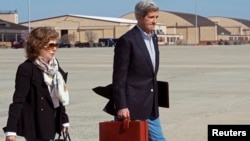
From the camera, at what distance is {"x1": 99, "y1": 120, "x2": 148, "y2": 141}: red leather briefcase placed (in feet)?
16.5

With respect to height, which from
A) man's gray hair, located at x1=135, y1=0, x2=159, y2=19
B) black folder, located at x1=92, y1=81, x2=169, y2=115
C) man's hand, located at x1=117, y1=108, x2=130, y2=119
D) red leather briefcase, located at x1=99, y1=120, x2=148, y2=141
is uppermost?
man's gray hair, located at x1=135, y1=0, x2=159, y2=19

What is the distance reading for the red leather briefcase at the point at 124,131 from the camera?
16.5ft

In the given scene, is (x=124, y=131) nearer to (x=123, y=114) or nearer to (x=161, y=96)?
(x=123, y=114)

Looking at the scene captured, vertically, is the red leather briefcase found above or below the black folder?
below

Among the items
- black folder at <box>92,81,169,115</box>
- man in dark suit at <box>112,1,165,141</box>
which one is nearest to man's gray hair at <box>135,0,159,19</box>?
man in dark suit at <box>112,1,165,141</box>

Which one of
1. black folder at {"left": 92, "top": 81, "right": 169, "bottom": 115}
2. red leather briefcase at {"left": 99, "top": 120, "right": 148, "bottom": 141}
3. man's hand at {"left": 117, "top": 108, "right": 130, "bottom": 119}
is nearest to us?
red leather briefcase at {"left": 99, "top": 120, "right": 148, "bottom": 141}

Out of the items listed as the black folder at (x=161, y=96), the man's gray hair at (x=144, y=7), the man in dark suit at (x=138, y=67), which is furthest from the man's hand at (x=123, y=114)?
the man's gray hair at (x=144, y=7)

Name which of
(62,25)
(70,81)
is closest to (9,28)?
(62,25)

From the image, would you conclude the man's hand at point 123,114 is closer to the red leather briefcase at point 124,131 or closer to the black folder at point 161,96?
the red leather briefcase at point 124,131

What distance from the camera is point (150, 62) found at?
532 cm

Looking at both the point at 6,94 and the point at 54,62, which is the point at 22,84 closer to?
the point at 54,62

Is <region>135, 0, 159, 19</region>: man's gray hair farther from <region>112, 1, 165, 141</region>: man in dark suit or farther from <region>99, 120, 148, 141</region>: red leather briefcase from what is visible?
<region>99, 120, 148, 141</region>: red leather briefcase

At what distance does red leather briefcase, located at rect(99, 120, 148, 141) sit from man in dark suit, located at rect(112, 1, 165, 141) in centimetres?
10

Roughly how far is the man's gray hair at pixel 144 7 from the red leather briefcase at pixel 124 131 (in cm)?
91
